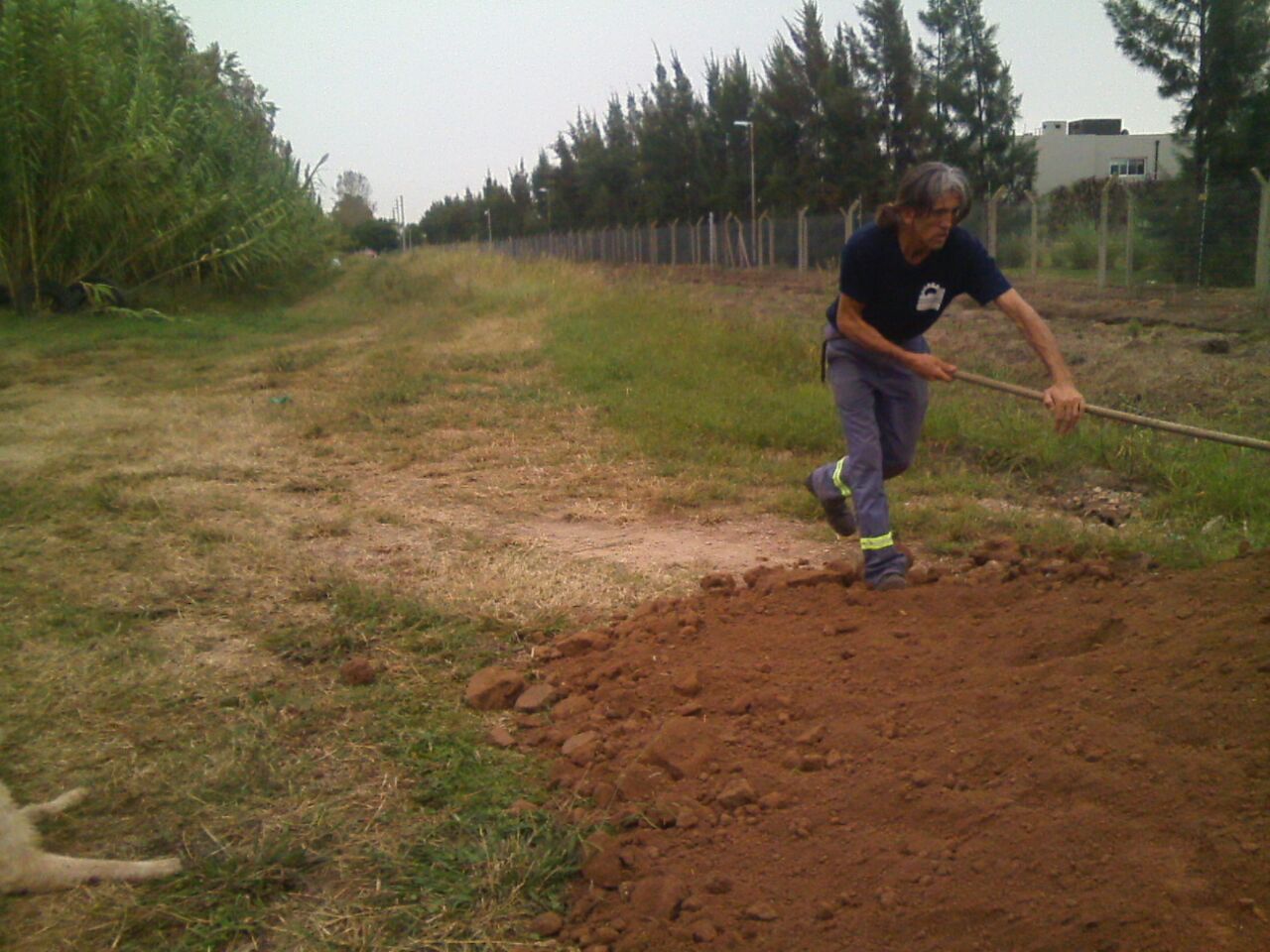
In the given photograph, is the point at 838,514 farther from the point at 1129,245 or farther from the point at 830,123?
the point at 830,123

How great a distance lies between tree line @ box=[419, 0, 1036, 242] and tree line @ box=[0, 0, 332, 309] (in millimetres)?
16475

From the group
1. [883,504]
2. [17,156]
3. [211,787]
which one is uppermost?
[17,156]

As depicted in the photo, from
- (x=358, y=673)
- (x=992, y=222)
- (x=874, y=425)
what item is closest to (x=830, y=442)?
(x=874, y=425)

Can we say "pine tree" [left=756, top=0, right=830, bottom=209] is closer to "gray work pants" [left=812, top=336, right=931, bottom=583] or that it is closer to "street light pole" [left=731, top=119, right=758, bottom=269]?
"street light pole" [left=731, top=119, right=758, bottom=269]

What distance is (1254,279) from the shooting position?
15742 mm

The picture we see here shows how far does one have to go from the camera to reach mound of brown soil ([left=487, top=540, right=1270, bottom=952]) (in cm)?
214

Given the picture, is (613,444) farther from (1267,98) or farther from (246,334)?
(1267,98)

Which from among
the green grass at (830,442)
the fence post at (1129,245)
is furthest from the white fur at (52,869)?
the fence post at (1129,245)

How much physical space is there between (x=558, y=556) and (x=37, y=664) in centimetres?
207

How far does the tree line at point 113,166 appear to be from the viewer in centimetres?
1523

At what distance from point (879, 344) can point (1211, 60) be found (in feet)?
58.1

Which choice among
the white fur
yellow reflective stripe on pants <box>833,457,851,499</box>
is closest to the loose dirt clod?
the white fur

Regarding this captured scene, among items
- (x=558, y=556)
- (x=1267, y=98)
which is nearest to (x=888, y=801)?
(x=558, y=556)

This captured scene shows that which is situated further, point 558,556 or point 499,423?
point 499,423
